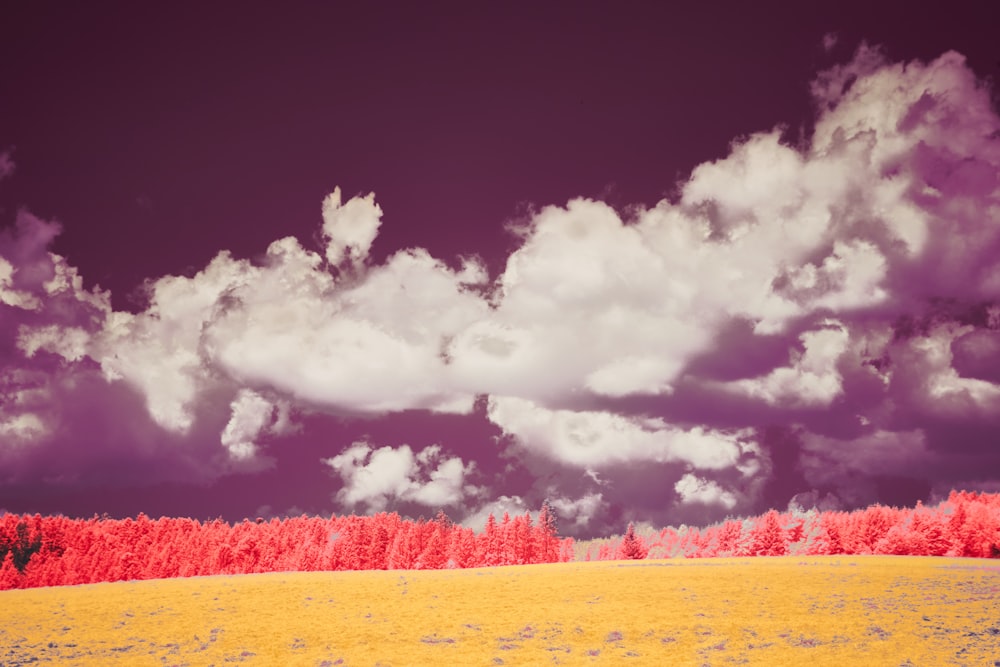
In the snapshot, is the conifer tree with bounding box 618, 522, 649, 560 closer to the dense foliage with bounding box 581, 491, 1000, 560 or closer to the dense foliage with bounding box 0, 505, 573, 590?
the dense foliage with bounding box 581, 491, 1000, 560

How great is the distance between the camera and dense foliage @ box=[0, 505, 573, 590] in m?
126

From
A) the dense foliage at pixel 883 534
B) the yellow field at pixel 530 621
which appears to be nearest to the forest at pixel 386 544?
the dense foliage at pixel 883 534

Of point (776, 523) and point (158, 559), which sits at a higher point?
point (776, 523)

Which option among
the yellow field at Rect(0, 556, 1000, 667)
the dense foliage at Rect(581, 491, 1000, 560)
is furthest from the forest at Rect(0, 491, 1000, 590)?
the yellow field at Rect(0, 556, 1000, 667)

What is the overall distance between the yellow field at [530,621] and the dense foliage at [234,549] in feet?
236

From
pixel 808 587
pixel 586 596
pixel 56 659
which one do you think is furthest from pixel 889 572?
pixel 56 659

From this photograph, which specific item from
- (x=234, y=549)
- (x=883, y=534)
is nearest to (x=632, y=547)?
(x=883, y=534)

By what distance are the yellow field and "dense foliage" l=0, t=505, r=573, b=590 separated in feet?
236

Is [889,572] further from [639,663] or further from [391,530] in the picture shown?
[391,530]

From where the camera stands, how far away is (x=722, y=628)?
128ft

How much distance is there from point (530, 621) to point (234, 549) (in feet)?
396

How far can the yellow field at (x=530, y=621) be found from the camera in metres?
34.3

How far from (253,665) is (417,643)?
31.3ft

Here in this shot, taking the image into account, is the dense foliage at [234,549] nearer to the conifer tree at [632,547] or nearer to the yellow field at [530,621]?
the conifer tree at [632,547]
